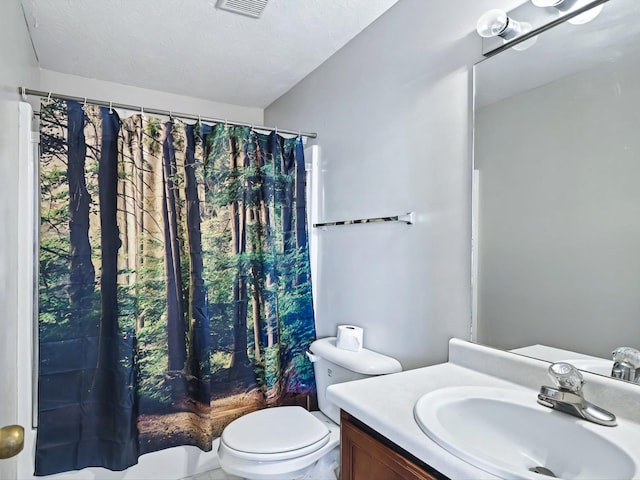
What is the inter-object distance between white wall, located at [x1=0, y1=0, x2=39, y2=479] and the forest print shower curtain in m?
0.11

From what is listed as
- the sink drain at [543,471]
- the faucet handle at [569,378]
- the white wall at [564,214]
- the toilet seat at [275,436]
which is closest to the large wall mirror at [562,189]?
the white wall at [564,214]

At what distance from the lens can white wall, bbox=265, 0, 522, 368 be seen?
4.77 ft

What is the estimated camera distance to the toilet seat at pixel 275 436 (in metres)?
1.53

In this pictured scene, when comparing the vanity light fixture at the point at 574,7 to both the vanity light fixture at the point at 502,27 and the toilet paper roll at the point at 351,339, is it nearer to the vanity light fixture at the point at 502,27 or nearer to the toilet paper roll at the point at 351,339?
the vanity light fixture at the point at 502,27

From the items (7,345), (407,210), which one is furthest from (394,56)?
(7,345)

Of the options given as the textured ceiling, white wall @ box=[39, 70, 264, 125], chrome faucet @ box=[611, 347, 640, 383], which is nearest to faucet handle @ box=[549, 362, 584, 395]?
chrome faucet @ box=[611, 347, 640, 383]

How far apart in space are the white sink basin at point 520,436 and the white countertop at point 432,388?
3 cm

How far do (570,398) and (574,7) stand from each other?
3.42 feet

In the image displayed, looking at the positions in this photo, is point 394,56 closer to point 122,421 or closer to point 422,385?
point 422,385

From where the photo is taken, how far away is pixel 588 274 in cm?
107

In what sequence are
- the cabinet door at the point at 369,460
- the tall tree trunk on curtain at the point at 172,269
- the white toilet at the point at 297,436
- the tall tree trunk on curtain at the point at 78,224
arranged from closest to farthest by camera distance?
the cabinet door at the point at 369,460 < the white toilet at the point at 297,436 < the tall tree trunk on curtain at the point at 78,224 < the tall tree trunk on curtain at the point at 172,269

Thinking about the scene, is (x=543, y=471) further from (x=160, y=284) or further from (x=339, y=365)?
(x=160, y=284)

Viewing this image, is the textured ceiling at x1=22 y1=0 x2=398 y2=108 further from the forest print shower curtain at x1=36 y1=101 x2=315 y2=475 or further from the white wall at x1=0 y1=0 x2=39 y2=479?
the forest print shower curtain at x1=36 y1=101 x2=315 y2=475

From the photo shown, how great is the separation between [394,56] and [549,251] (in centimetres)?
107
